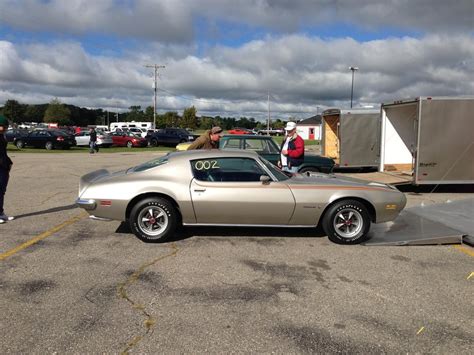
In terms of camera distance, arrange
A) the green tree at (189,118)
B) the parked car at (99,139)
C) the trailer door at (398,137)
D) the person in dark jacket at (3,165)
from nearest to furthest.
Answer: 1. the person in dark jacket at (3,165)
2. the trailer door at (398,137)
3. the parked car at (99,139)
4. the green tree at (189,118)

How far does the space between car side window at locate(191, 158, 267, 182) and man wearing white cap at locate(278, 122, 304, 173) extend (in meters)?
2.61

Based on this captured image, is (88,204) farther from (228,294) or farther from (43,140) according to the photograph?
(43,140)

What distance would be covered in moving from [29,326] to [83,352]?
0.67 meters

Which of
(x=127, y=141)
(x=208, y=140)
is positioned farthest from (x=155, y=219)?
(x=127, y=141)

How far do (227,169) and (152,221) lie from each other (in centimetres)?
125

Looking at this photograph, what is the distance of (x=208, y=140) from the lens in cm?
780

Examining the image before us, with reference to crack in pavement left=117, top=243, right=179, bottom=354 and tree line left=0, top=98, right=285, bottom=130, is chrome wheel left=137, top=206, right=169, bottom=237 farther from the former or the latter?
tree line left=0, top=98, right=285, bottom=130

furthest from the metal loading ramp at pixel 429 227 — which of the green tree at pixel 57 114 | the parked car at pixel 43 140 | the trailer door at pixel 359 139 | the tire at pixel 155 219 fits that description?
the green tree at pixel 57 114

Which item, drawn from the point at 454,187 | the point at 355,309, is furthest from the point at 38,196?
the point at 454,187

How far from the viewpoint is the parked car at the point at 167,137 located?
3581 centimetres

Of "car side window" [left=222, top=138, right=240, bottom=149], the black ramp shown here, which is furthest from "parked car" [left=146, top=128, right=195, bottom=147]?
the black ramp

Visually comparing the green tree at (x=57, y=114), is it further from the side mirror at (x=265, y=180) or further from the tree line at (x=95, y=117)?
the side mirror at (x=265, y=180)

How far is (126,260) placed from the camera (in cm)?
481

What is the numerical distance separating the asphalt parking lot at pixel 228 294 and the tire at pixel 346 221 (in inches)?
7.2
